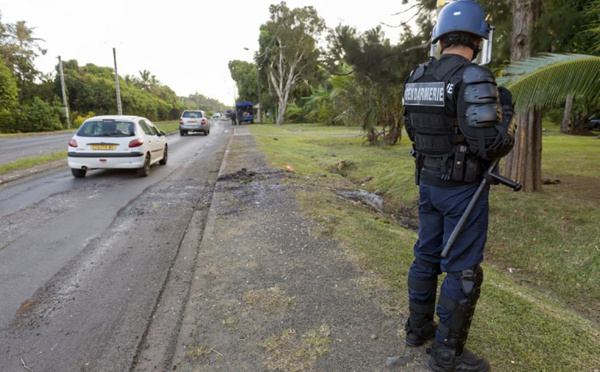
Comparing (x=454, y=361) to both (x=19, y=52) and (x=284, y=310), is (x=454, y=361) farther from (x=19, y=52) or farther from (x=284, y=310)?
(x=19, y=52)

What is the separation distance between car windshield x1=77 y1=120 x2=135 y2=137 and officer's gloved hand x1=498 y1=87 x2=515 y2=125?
28.9 ft

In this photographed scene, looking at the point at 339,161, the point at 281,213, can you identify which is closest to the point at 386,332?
the point at 281,213

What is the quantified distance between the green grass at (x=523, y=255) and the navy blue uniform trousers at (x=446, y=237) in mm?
578

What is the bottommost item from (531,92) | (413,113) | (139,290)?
(139,290)

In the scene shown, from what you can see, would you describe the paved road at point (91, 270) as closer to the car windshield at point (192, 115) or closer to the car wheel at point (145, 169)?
the car wheel at point (145, 169)

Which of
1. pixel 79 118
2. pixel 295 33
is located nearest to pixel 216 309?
pixel 295 33

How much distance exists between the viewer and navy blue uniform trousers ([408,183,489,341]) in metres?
2.19

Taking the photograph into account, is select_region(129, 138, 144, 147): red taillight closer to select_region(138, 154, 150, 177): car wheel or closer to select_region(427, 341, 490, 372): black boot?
select_region(138, 154, 150, 177): car wheel

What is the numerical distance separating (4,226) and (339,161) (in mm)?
9199

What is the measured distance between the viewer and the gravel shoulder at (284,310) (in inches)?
98.0

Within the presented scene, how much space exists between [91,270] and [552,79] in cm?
613

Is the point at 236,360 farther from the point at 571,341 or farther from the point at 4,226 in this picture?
the point at 4,226

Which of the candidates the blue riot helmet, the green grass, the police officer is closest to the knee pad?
the police officer

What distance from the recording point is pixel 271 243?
180 inches
